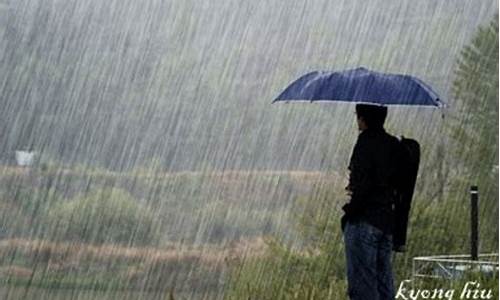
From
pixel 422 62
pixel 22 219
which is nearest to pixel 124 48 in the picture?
pixel 22 219

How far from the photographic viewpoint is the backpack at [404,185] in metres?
4.64

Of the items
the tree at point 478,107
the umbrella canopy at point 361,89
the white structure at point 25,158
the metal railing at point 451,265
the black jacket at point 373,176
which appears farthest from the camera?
the tree at point 478,107

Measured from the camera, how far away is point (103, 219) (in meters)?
7.05

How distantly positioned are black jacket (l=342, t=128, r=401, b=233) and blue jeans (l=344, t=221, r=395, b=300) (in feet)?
0.14

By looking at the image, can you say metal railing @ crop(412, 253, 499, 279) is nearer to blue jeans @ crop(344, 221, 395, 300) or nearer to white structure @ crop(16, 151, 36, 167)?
blue jeans @ crop(344, 221, 395, 300)

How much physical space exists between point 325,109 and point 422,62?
2.22 feet

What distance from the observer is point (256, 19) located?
23.7 feet

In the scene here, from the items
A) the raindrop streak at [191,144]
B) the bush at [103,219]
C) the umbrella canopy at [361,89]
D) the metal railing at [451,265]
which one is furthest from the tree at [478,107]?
the umbrella canopy at [361,89]

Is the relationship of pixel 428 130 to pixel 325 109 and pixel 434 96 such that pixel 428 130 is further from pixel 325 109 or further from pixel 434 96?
pixel 434 96

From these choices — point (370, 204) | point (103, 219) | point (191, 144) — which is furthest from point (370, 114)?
point (103, 219)

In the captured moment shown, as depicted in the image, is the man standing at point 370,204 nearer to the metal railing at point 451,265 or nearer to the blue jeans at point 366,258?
the blue jeans at point 366,258

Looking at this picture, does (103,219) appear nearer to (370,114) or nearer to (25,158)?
(25,158)

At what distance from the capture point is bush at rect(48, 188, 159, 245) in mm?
6977

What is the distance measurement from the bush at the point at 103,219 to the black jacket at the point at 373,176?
2.61 meters
